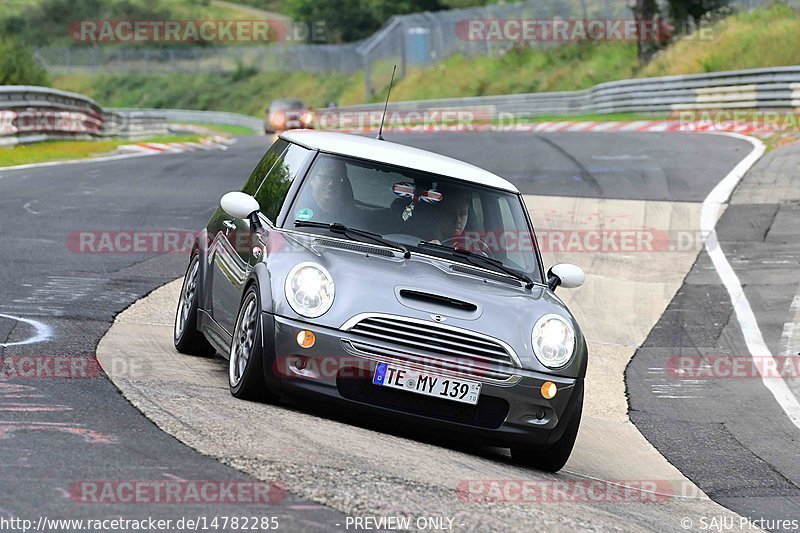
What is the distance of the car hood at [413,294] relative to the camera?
661cm

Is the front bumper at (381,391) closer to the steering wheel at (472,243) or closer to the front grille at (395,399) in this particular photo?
the front grille at (395,399)

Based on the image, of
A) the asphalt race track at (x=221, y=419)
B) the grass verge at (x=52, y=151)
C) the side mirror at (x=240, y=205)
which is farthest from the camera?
the grass verge at (x=52, y=151)

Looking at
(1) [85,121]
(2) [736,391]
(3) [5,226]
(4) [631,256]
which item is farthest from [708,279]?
(1) [85,121]

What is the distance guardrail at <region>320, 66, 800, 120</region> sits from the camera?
31.0 meters

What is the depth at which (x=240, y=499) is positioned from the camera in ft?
15.9

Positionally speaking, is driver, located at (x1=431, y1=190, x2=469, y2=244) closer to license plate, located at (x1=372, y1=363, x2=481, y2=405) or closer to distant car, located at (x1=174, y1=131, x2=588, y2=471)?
distant car, located at (x1=174, y1=131, x2=588, y2=471)

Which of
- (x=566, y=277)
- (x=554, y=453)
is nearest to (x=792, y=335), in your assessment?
(x=566, y=277)

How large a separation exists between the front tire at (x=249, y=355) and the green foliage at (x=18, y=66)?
2449 centimetres

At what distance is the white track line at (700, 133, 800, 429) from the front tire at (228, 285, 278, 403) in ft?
13.1

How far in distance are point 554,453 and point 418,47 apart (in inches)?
2262

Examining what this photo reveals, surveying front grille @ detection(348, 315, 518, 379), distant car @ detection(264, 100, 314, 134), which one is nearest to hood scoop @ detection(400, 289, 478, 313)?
front grille @ detection(348, 315, 518, 379)

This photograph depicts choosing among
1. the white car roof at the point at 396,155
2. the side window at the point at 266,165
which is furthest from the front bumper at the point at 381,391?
the side window at the point at 266,165

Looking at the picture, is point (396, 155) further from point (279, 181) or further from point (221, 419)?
point (221, 419)

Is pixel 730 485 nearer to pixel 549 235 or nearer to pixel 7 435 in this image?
→ pixel 7 435
